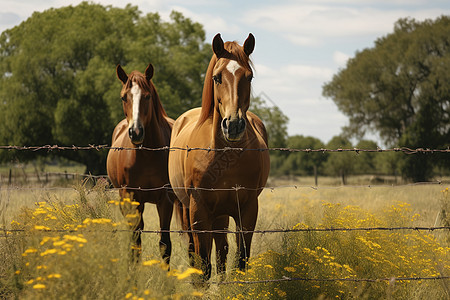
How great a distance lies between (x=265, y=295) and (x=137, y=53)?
22.6 metres

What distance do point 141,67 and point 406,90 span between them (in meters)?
17.4

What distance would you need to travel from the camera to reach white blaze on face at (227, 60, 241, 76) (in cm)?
412

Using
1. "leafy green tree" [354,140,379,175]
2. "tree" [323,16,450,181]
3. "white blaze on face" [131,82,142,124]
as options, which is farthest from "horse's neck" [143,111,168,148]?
"leafy green tree" [354,140,379,175]

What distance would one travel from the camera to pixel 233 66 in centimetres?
415

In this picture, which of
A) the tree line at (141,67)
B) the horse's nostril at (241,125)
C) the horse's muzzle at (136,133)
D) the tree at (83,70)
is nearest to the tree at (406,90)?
the tree line at (141,67)

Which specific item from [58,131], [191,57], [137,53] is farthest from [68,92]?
[191,57]

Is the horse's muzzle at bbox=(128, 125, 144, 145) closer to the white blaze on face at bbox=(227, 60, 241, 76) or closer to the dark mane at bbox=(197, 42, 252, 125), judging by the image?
the dark mane at bbox=(197, 42, 252, 125)

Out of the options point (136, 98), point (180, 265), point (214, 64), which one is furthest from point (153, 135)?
point (180, 265)

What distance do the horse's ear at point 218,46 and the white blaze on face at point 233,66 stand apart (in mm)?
230

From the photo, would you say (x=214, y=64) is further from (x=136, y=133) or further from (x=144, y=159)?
(x=144, y=159)

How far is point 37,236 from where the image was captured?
3350mm

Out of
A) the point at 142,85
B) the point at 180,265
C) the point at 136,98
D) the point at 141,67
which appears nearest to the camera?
the point at 180,265

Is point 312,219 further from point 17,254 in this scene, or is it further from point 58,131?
point 58,131

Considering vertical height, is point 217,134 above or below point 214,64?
below
